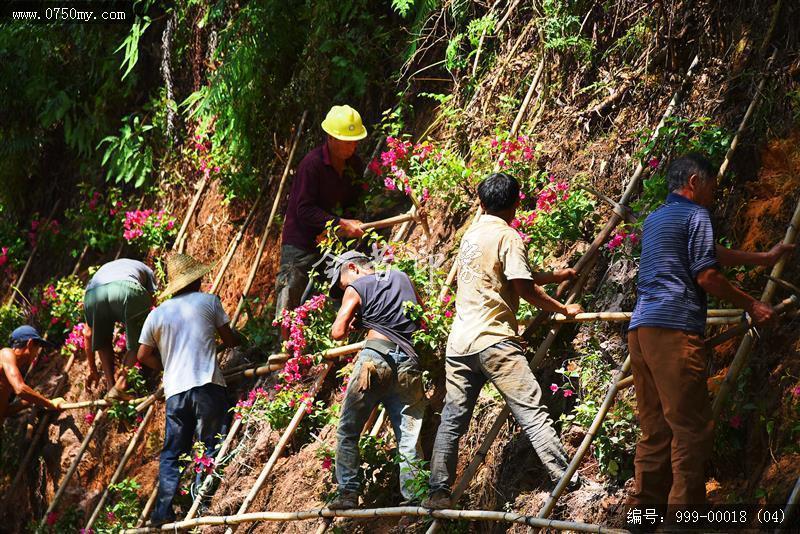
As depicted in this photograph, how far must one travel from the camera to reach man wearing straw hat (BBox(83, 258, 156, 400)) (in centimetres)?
745

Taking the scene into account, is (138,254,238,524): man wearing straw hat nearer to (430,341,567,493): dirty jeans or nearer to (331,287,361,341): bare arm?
(331,287,361,341): bare arm

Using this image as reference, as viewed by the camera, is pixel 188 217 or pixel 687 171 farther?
pixel 188 217

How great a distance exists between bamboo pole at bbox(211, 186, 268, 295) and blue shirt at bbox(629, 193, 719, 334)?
4266 millimetres

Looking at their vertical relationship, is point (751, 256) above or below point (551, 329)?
above

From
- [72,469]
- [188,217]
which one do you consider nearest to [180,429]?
[72,469]

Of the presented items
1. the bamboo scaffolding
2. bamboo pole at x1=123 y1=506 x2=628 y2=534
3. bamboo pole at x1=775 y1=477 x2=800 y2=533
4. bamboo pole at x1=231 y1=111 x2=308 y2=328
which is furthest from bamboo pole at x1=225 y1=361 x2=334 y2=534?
bamboo pole at x1=775 y1=477 x2=800 y2=533

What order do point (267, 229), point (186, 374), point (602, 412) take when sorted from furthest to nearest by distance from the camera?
1. point (267, 229)
2. point (186, 374)
3. point (602, 412)

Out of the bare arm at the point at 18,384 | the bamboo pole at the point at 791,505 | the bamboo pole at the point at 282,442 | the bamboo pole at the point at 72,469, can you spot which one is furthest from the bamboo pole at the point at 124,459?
the bamboo pole at the point at 791,505

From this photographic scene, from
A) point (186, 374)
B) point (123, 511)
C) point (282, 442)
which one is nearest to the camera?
point (282, 442)

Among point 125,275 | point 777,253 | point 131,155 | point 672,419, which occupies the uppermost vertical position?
point 777,253

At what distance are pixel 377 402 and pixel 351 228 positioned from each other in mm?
1278

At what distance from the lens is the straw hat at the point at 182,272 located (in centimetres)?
677

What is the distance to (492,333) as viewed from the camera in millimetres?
4926

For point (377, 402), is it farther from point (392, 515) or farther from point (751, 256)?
point (751, 256)
